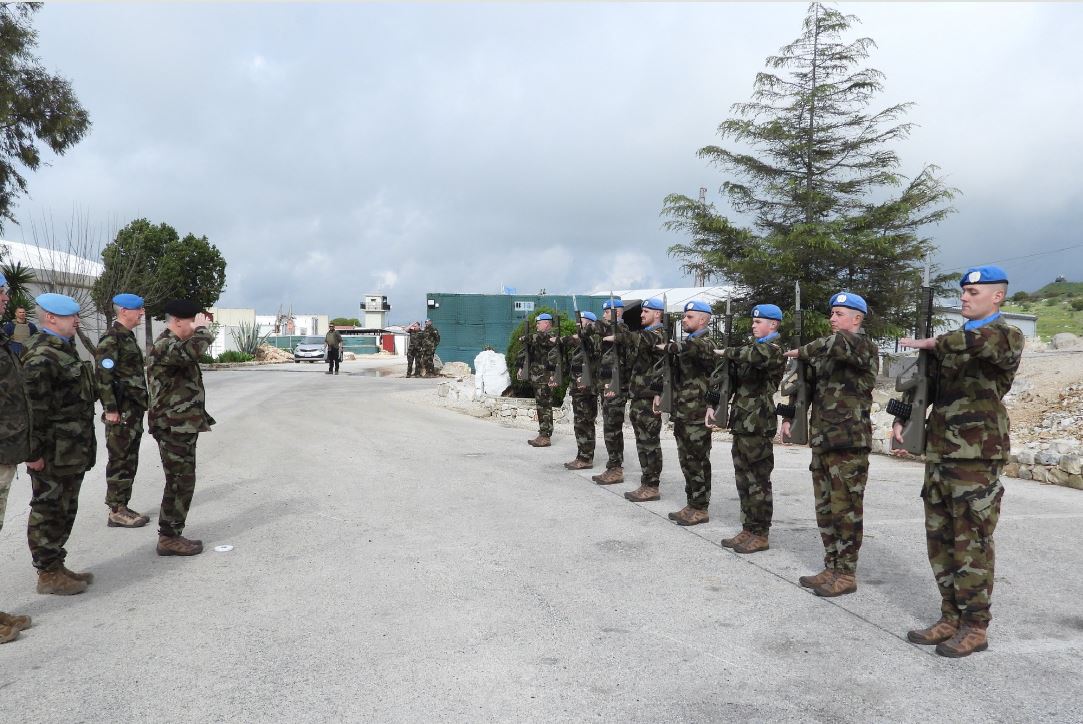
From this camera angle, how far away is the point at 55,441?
14.5 ft

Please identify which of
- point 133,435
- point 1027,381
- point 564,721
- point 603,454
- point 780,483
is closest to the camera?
point 564,721

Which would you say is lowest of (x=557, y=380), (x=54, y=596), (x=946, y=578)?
(x=54, y=596)

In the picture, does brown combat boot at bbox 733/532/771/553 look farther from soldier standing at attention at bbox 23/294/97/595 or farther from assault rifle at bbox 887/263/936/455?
soldier standing at attention at bbox 23/294/97/595

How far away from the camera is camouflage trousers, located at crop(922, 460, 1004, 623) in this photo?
11.6 ft

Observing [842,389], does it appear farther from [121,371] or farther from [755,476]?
[121,371]

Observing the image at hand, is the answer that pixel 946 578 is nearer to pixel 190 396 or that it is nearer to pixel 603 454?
pixel 190 396

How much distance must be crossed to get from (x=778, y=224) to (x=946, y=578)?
1708 cm

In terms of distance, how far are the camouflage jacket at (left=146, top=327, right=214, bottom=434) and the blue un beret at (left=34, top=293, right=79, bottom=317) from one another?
719mm

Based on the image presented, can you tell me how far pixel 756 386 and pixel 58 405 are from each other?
16.0 feet

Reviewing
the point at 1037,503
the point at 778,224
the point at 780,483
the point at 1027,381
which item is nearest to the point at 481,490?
the point at 780,483

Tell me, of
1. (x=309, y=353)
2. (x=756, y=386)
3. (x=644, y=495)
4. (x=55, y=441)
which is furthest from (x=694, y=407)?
(x=309, y=353)

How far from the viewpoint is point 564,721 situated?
2932 mm

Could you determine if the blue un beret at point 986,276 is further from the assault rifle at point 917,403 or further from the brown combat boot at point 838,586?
the brown combat boot at point 838,586

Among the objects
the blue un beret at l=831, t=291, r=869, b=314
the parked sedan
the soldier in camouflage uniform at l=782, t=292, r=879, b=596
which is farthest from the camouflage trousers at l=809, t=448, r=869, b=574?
the parked sedan
